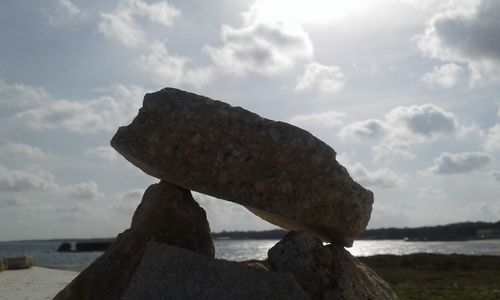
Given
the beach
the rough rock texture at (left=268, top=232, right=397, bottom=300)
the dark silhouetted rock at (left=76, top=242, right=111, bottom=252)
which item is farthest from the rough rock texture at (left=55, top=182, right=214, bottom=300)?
the dark silhouetted rock at (left=76, top=242, right=111, bottom=252)

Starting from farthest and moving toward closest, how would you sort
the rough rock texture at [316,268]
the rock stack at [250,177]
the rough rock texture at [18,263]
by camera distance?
the rough rock texture at [18,263] → the rock stack at [250,177] → the rough rock texture at [316,268]

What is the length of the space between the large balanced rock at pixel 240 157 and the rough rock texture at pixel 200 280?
3.02ft

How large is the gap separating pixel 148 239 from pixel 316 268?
6.32 ft

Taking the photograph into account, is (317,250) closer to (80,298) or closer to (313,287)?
(313,287)

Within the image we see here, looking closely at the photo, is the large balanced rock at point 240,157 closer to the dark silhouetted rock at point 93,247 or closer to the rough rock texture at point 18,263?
the rough rock texture at point 18,263

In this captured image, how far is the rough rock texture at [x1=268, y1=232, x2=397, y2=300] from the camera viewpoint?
6.56 m

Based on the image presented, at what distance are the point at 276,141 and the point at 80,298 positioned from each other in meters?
2.82

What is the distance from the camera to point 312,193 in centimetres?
674

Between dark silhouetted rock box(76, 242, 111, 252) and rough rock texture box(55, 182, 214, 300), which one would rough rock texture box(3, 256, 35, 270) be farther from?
dark silhouetted rock box(76, 242, 111, 252)

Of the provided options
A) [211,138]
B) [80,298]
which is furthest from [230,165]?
[80,298]

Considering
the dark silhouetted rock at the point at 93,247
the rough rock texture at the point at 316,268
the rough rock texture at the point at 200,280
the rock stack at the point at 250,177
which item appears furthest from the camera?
the dark silhouetted rock at the point at 93,247

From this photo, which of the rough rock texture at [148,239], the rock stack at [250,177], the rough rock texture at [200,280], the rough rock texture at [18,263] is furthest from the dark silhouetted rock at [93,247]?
the rough rock texture at [200,280]

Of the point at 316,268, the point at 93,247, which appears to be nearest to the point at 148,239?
the point at 316,268

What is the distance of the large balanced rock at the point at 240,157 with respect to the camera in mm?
6672
